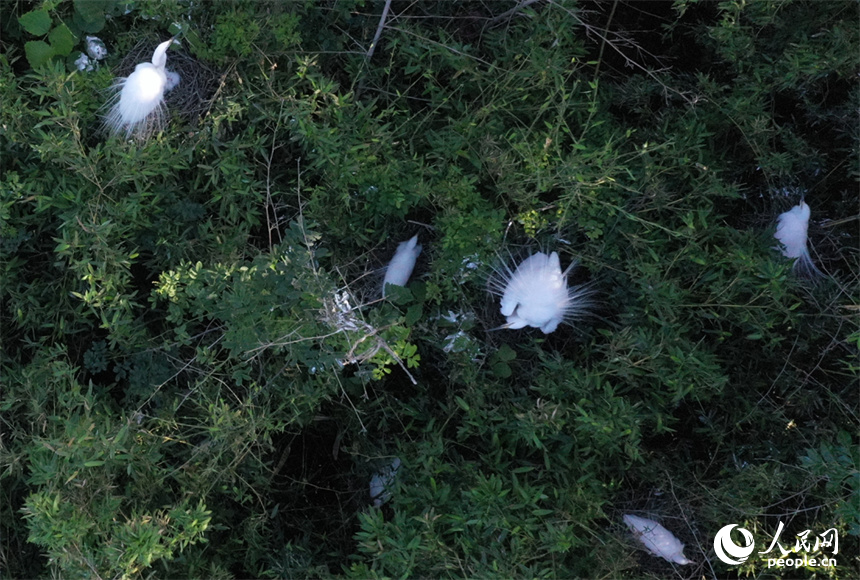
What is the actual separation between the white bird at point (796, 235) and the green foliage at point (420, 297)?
2.6 inches

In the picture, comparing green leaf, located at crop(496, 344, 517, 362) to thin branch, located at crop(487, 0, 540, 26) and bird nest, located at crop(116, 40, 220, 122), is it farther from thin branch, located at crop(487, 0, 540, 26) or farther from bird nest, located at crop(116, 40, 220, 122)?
bird nest, located at crop(116, 40, 220, 122)

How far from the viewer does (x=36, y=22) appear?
2.08m

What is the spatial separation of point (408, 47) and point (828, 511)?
1842 mm

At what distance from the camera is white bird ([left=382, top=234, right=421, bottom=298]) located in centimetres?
213

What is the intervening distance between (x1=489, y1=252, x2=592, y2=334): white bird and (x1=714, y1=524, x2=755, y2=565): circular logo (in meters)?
0.75

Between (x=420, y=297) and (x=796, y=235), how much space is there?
3.95 feet

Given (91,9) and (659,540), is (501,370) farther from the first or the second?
(91,9)

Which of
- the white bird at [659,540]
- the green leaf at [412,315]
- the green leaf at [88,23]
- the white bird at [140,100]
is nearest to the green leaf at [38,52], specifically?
the green leaf at [88,23]

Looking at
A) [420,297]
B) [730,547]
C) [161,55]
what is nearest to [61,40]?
[161,55]

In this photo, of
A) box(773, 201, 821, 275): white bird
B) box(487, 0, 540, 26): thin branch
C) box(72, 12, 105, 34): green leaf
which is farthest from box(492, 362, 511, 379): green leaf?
box(72, 12, 105, 34): green leaf

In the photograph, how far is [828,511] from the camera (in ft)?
6.66

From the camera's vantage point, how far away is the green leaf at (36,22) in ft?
6.79

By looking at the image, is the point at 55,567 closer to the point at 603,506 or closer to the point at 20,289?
the point at 20,289

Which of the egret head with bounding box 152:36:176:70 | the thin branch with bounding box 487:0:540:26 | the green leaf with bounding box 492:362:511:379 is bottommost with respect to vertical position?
the green leaf with bounding box 492:362:511:379
